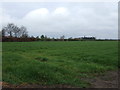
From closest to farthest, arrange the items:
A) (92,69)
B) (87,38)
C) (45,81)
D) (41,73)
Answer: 1. (45,81)
2. (41,73)
3. (92,69)
4. (87,38)

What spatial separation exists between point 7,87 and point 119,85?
10.9ft

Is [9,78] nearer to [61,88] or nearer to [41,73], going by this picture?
[41,73]

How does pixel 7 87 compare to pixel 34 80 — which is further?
pixel 34 80

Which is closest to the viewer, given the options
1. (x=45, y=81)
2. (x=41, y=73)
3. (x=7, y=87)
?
(x=7, y=87)

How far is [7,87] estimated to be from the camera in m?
5.34

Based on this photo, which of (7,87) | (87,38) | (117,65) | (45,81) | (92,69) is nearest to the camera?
(7,87)

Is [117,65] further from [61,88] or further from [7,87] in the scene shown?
[7,87]

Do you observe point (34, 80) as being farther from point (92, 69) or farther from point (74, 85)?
point (92, 69)

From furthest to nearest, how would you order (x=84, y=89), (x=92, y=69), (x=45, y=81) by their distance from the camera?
(x=92, y=69) → (x=45, y=81) → (x=84, y=89)

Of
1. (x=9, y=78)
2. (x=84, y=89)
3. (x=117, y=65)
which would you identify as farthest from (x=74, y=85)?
(x=117, y=65)

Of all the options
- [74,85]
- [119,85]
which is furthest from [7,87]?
[119,85]

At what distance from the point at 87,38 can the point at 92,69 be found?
62.8 meters

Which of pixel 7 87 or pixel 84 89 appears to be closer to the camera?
pixel 7 87

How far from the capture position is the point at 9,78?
20.1 ft
